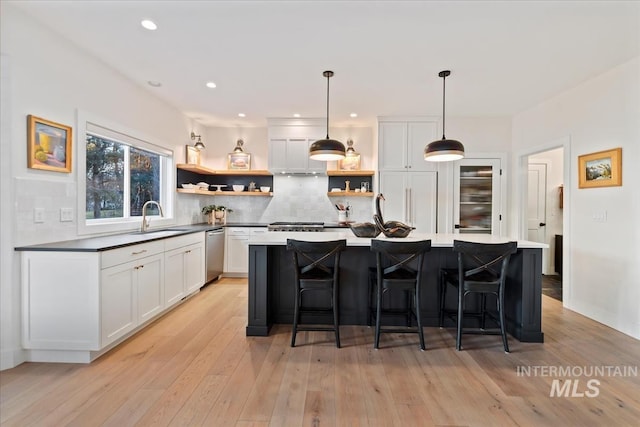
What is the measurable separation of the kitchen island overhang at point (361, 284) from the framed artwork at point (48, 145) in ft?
5.80

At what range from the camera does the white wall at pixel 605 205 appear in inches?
118

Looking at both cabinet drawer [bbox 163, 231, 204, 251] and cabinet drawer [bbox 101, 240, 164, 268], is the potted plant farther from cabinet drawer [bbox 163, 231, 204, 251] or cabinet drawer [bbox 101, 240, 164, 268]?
cabinet drawer [bbox 101, 240, 164, 268]

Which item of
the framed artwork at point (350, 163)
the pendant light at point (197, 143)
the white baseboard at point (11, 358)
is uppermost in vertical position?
the pendant light at point (197, 143)

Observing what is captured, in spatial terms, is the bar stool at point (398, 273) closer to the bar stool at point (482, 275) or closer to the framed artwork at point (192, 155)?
the bar stool at point (482, 275)

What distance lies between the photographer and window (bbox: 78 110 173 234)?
10.3 ft

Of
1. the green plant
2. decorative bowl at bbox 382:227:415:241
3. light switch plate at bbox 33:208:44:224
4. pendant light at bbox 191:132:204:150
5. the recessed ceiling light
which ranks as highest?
the recessed ceiling light

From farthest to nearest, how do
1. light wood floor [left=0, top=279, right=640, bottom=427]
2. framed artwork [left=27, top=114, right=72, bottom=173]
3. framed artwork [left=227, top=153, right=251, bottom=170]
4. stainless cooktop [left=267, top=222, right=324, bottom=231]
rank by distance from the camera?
framed artwork [left=227, top=153, right=251, bottom=170] < stainless cooktop [left=267, top=222, right=324, bottom=231] < framed artwork [left=27, top=114, right=72, bottom=173] < light wood floor [left=0, top=279, right=640, bottom=427]

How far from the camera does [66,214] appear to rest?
8.89 feet

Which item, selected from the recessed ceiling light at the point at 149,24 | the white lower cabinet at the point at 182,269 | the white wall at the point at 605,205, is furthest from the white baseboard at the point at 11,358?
the white wall at the point at 605,205

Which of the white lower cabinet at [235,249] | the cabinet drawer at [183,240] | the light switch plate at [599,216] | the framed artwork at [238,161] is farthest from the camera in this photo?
the framed artwork at [238,161]

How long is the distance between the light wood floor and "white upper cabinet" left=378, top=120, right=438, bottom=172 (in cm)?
272

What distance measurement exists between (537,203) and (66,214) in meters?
6.74

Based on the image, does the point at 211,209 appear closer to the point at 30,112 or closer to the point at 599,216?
the point at 30,112

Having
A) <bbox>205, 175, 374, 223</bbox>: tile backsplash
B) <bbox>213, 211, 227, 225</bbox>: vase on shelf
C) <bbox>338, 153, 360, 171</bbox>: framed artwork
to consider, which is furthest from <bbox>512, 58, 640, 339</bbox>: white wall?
<bbox>213, 211, 227, 225</bbox>: vase on shelf
